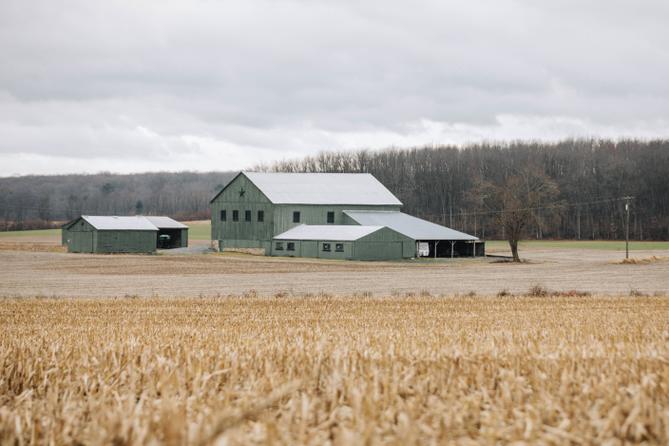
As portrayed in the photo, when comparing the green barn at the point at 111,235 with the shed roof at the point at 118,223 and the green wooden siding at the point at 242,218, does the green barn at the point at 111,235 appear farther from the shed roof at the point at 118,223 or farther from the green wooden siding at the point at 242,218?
the green wooden siding at the point at 242,218

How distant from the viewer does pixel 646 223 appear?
5714 inches

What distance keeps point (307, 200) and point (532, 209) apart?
23686 millimetres

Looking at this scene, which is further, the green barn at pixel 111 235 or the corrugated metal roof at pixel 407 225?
the green barn at pixel 111 235

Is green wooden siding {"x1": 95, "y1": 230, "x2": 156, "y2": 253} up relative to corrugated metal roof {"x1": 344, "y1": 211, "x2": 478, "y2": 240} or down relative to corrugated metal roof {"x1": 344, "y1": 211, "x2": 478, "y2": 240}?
down

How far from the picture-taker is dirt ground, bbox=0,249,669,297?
43031 millimetres

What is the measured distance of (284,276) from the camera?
187ft

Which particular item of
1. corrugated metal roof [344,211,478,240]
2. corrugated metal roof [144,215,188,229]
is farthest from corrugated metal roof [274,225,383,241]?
corrugated metal roof [144,215,188,229]

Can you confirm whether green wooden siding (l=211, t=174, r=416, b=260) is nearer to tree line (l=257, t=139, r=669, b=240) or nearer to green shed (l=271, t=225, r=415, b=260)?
green shed (l=271, t=225, r=415, b=260)

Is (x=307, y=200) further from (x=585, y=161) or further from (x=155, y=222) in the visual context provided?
(x=585, y=161)

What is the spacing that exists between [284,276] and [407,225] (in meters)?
31.4

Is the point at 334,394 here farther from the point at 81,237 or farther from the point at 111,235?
→ the point at 81,237

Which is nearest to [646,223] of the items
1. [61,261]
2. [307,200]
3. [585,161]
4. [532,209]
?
[585,161]

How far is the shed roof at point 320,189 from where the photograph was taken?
295ft

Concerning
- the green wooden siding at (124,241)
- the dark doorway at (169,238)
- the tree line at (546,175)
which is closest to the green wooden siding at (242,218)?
the green wooden siding at (124,241)
